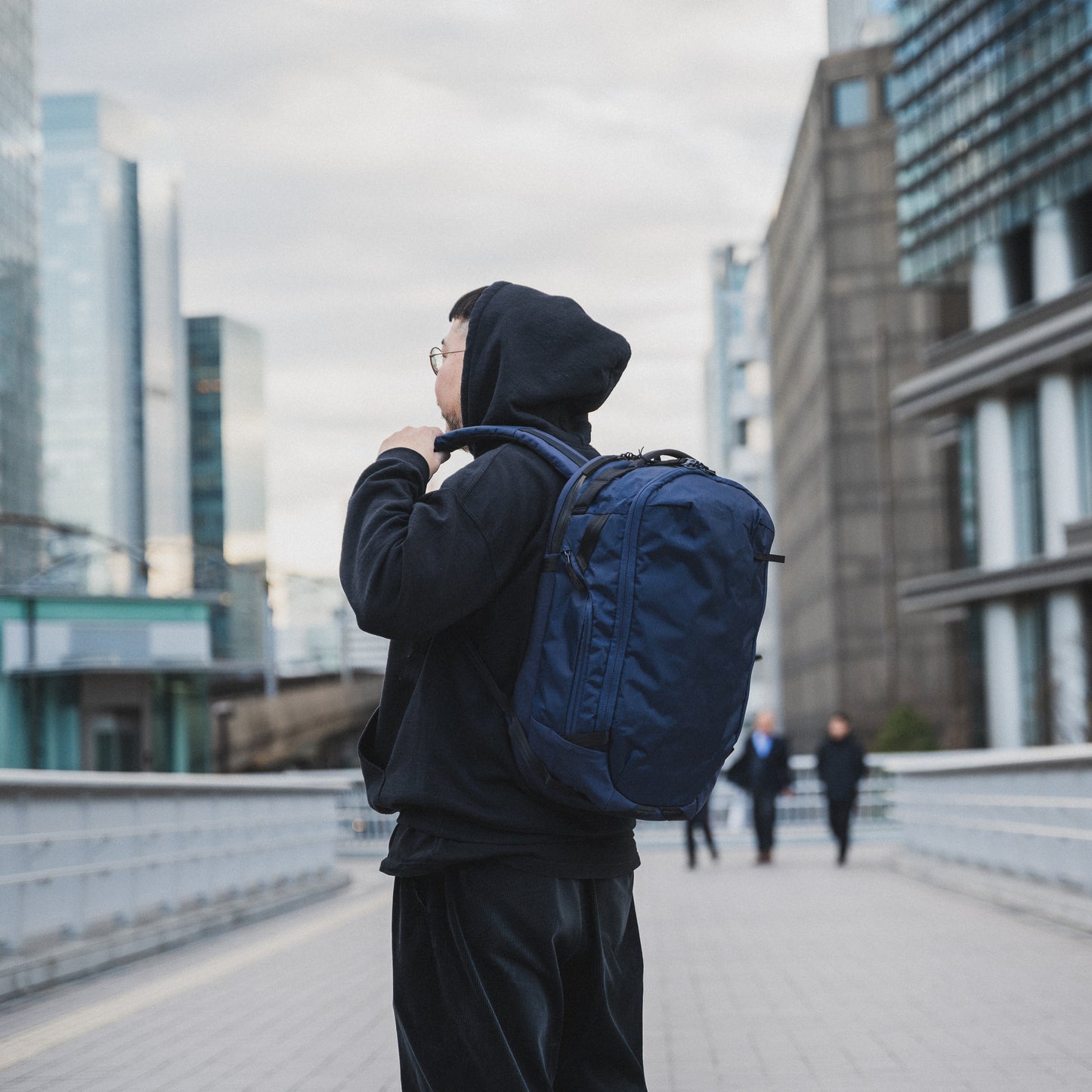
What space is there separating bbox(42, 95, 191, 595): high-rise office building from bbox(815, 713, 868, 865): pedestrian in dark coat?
4565 inches

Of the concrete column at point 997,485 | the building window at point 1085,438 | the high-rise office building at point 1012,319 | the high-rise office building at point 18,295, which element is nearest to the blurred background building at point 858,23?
the high-rise office building at point 1012,319

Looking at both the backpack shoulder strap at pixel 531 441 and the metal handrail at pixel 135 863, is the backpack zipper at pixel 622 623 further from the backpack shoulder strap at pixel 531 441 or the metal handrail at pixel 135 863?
the metal handrail at pixel 135 863

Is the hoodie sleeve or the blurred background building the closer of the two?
the hoodie sleeve

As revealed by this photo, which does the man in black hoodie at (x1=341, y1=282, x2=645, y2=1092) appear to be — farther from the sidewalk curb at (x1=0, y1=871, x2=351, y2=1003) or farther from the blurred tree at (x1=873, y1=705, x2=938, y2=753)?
the blurred tree at (x1=873, y1=705, x2=938, y2=753)

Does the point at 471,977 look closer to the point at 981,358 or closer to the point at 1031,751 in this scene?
the point at 1031,751

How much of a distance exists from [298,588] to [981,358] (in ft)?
119

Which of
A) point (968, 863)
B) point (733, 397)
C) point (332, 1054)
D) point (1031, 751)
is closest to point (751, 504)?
point (332, 1054)

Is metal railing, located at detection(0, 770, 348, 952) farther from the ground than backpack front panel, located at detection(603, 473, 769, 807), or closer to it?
closer to it

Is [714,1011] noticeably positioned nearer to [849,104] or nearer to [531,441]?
[531,441]

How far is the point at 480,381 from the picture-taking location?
3059mm

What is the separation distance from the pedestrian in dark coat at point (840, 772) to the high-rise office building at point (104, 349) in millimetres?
115956

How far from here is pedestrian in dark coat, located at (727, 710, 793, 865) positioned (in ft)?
69.5

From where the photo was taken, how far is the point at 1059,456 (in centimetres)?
3847

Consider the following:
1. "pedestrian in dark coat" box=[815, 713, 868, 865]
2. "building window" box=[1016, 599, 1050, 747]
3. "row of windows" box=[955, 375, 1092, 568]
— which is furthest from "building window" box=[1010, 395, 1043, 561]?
"pedestrian in dark coat" box=[815, 713, 868, 865]
